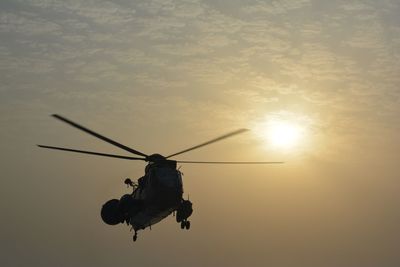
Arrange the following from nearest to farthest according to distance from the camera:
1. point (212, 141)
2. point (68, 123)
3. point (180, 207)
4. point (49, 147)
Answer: point (68, 123), point (49, 147), point (212, 141), point (180, 207)

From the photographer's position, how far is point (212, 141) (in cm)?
4653

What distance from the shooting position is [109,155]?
1758 inches

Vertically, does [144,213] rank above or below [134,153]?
below

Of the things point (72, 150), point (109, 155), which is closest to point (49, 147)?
point (72, 150)

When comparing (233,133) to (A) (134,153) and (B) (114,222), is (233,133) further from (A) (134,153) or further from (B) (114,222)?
(B) (114,222)

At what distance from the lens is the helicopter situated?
148 ft

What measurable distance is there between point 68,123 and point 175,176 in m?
9.86

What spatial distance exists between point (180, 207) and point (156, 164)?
521 centimetres

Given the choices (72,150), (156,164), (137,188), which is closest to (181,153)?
(156,164)

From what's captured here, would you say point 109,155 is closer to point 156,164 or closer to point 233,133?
point 156,164

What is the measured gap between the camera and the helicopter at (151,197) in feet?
148

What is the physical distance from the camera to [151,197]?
46.1 metres

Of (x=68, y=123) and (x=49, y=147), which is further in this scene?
(x=49, y=147)

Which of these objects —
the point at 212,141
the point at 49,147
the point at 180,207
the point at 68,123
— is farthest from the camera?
the point at 180,207
